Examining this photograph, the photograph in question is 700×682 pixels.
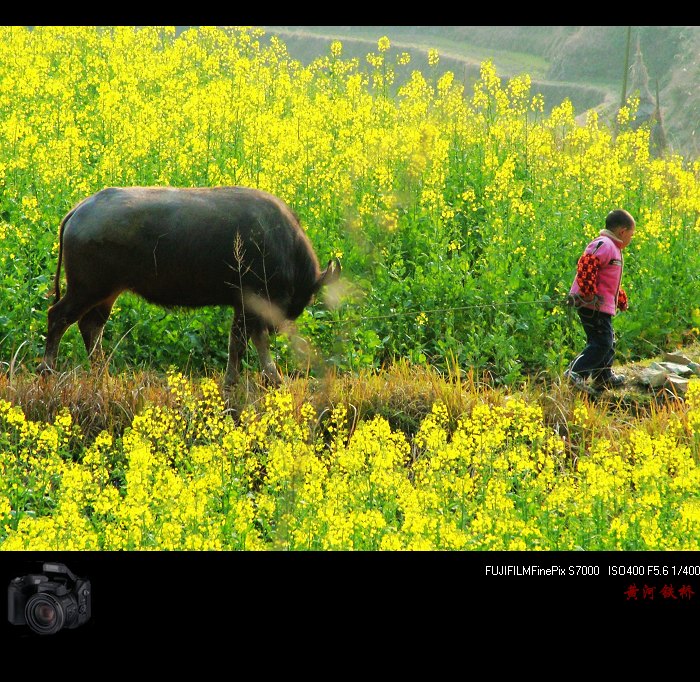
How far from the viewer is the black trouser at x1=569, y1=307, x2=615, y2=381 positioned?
24.2ft

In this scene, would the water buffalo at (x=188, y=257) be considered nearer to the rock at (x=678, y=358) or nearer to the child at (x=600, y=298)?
the child at (x=600, y=298)

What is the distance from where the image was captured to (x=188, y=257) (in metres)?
7.49

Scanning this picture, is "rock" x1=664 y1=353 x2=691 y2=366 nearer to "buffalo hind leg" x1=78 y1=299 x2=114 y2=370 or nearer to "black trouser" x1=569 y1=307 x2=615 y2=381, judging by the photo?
"black trouser" x1=569 y1=307 x2=615 y2=381

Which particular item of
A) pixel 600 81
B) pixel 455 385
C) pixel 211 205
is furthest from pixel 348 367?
pixel 600 81

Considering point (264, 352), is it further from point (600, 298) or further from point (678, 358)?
point (678, 358)

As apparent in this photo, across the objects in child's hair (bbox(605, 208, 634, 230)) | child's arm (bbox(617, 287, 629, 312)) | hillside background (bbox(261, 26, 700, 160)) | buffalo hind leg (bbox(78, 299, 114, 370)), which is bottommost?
buffalo hind leg (bbox(78, 299, 114, 370))

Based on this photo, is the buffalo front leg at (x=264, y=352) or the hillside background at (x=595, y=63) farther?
the hillside background at (x=595, y=63)

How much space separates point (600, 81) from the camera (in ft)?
38.7

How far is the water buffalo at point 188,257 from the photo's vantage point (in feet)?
24.3
